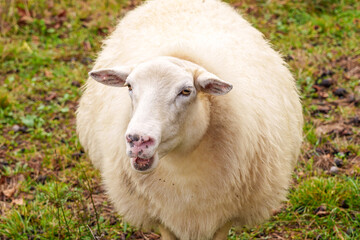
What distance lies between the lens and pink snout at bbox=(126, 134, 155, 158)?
90.0 inches

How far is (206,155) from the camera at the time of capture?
2803 millimetres

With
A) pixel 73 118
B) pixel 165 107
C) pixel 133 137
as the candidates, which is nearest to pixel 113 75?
pixel 165 107

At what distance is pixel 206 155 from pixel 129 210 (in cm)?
72

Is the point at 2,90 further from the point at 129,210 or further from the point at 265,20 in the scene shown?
the point at 265,20

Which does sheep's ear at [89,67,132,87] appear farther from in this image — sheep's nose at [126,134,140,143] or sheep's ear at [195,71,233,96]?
sheep's nose at [126,134,140,143]

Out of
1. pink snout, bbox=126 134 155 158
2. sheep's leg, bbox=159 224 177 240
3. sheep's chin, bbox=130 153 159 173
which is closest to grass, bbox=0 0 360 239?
sheep's leg, bbox=159 224 177 240

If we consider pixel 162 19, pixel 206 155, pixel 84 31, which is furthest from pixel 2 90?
pixel 206 155

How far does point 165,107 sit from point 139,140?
0.84 feet

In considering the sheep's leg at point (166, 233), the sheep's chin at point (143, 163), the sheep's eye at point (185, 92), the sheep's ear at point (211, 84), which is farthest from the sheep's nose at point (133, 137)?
the sheep's leg at point (166, 233)

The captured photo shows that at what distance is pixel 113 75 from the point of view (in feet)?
9.11

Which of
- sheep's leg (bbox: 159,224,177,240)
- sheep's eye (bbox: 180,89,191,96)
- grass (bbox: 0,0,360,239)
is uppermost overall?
sheep's eye (bbox: 180,89,191,96)

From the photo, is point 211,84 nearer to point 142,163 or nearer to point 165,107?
point 165,107

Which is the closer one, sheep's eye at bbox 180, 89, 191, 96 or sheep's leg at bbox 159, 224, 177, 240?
sheep's eye at bbox 180, 89, 191, 96

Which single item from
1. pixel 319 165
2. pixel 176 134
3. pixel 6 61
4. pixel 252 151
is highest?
pixel 176 134
